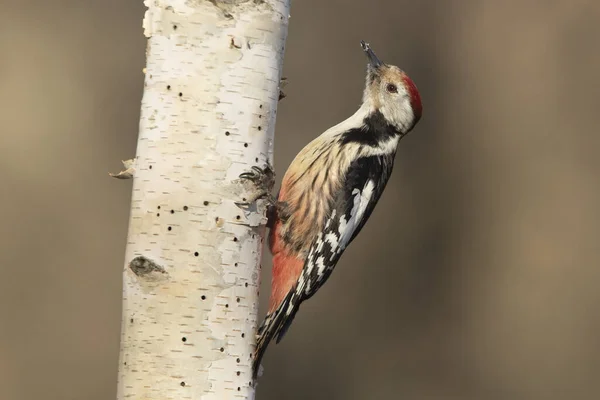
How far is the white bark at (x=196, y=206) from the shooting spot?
1.76m

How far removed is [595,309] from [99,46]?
3.41 meters

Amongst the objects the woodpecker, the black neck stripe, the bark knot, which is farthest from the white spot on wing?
the bark knot

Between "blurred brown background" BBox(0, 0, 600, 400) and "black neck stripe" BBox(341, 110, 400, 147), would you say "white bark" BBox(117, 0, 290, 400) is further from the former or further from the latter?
"blurred brown background" BBox(0, 0, 600, 400)

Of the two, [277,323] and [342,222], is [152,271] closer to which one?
[277,323]

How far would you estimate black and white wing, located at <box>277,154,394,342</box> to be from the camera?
102 inches

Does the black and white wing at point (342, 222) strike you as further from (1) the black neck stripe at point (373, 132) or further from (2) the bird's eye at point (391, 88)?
(2) the bird's eye at point (391, 88)

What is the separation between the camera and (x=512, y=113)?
19.2ft

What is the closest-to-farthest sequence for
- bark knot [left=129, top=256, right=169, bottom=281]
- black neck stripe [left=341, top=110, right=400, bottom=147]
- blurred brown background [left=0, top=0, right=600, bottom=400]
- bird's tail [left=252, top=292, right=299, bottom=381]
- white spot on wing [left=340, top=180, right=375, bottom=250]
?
bark knot [left=129, top=256, right=169, bottom=281], bird's tail [left=252, top=292, right=299, bottom=381], white spot on wing [left=340, top=180, right=375, bottom=250], black neck stripe [left=341, top=110, right=400, bottom=147], blurred brown background [left=0, top=0, right=600, bottom=400]

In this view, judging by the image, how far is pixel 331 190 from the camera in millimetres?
2754

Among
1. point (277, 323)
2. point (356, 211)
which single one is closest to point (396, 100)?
point (356, 211)

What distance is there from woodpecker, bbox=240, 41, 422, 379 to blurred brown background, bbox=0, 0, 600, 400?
2.19 metres

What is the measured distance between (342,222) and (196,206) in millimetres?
1003

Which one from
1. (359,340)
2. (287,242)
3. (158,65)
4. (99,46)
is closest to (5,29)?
(99,46)

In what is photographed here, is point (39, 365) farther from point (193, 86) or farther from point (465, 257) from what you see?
point (193, 86)
